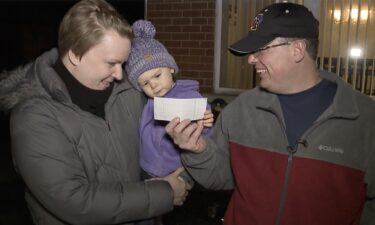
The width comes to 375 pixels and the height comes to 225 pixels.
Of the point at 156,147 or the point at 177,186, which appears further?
the point at 156,147

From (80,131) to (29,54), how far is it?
10.5m

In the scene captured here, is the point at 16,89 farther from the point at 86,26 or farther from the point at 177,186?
the point at 177,186

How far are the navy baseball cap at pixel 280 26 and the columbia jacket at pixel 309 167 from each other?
303mm

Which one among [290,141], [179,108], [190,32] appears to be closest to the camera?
[179,108]

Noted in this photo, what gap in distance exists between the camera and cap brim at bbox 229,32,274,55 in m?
1.96

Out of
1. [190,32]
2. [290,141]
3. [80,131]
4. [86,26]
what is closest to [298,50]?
[290,141]

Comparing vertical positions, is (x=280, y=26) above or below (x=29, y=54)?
above

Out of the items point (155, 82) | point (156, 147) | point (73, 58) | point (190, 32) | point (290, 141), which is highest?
point (190, 32)

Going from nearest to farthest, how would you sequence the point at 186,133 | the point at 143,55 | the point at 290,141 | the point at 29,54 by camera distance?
the point at 186,133
the point at 290,141
the point at 143,55
the point at 29,54

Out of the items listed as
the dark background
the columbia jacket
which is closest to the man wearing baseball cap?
the columbia jacket

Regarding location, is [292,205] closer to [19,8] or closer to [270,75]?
[270,75]

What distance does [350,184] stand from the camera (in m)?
1.86

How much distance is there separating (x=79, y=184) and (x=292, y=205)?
3.37 ft

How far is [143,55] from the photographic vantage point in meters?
2.08
